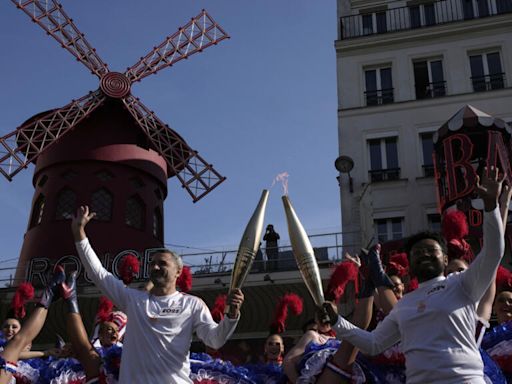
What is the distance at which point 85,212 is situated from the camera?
186 inches

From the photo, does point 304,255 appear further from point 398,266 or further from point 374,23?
point 374,23

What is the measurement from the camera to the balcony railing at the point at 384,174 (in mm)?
17141

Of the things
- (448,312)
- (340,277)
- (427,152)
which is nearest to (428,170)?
(427,152)

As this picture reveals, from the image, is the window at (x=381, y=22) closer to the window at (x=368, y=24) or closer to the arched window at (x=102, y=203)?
the window at (x=368, y=24)

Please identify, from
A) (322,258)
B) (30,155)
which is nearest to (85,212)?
(322,258)

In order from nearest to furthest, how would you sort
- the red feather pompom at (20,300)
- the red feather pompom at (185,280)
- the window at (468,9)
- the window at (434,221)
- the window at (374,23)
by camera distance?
the red feather pompom at (185,280) → the red feather pompom at (20,300) → the window at (434,221) → the window at (468,9) → the window at (374,23)

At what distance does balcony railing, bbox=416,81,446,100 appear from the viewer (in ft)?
59.2

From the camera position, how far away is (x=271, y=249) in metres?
15.6

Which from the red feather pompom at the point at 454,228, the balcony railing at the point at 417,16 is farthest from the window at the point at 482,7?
the red feather pompom at the point at 454,228

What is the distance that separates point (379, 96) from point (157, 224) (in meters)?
8.56

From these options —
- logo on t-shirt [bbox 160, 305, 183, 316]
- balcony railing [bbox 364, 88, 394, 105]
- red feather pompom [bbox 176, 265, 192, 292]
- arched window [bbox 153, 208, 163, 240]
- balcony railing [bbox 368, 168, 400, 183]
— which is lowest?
logo on t-shirt [bbox 160, 305, 183, 316]

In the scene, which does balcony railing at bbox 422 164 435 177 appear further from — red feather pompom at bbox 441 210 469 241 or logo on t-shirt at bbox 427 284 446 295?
logo on t-shirt at bbox 427 284 446 295

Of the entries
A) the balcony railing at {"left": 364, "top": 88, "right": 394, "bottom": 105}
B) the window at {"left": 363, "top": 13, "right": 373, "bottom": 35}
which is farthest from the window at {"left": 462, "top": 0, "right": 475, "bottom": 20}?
the balcony railing at {"left": 364, "top": 88, "right": 394, "bottom": 105}

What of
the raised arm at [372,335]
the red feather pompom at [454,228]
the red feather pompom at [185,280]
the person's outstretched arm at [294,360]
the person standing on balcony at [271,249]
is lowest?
the person's outstretched arm at [294,360]
